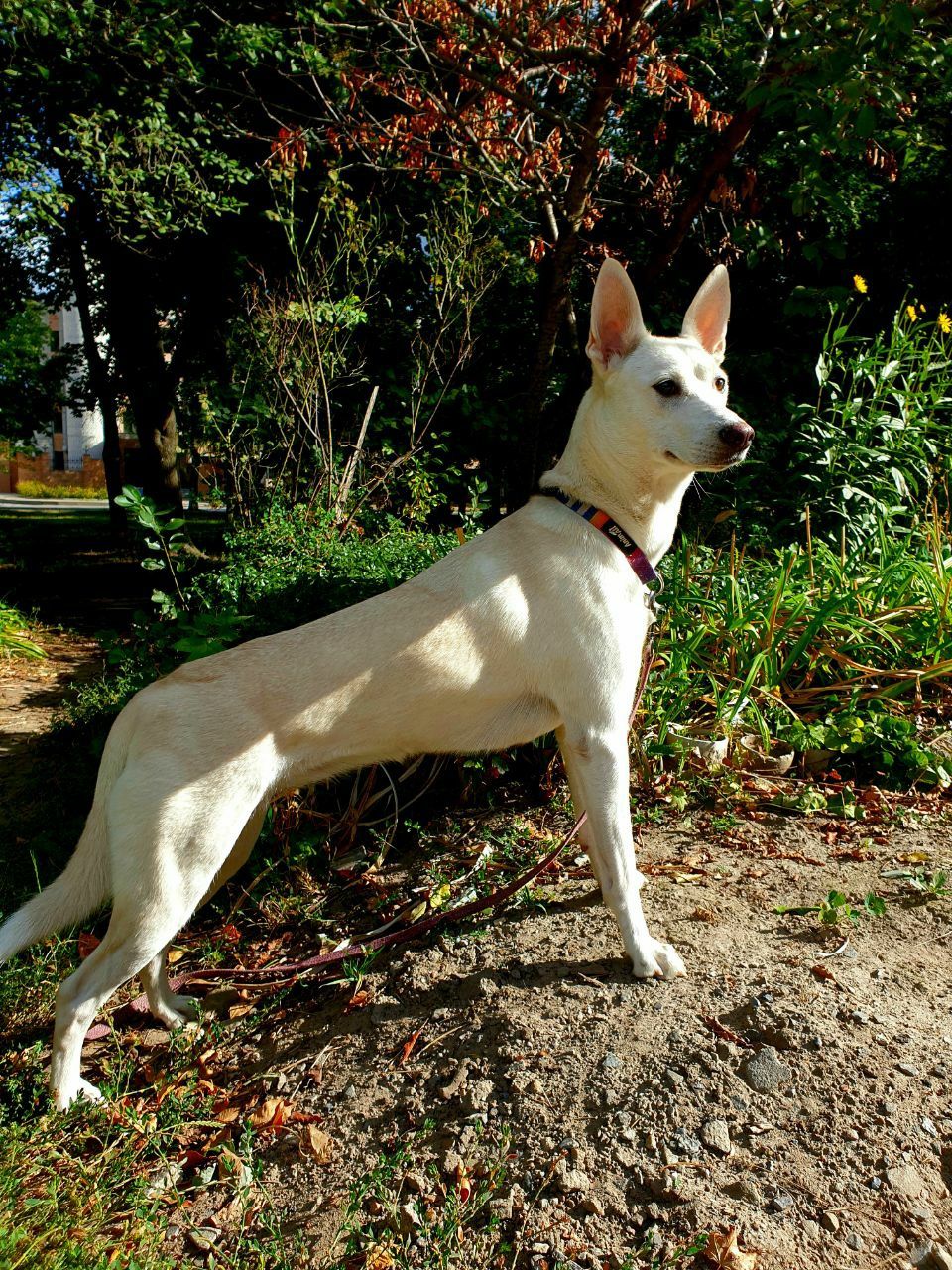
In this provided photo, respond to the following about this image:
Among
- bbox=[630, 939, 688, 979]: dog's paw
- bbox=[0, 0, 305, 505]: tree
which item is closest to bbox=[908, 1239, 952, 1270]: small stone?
bbox=[630, 939, 688, 979]: dog's paw

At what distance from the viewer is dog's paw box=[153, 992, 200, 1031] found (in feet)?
10.0

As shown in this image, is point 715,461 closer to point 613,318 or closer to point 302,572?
point 613,318

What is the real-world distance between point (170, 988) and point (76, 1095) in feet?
1.72

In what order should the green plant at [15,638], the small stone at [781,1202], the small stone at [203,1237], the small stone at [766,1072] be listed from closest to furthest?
1. the small stone at [781,1202]
2. the small stone at [203,1237]
3. the small stone at [766,1072]
4. the green plant at [15,638]

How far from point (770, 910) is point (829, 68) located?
316cm

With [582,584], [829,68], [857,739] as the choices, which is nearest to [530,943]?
[582,584]

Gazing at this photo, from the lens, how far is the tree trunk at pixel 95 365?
36.0 ft

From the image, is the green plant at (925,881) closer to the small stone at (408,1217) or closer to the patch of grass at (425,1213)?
the patch of grass at (425,1213)

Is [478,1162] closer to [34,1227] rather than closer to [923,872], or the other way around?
[34,1227]

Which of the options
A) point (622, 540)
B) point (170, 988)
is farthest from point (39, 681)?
point (622, 540)

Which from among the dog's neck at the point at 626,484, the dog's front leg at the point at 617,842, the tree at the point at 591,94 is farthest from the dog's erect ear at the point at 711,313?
the dog's front leg at the point at 617,842

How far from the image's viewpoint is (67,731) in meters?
4.85

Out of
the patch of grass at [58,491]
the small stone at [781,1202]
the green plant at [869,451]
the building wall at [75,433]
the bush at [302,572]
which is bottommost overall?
the patch of grass at [58,491]

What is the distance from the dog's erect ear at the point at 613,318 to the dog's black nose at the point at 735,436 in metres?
0.52
